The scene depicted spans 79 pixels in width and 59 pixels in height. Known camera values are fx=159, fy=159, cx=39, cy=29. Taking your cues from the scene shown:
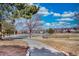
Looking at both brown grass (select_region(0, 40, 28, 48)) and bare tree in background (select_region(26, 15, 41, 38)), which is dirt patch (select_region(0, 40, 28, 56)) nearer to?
brown grass (select_region(0, 40, 28, 48))

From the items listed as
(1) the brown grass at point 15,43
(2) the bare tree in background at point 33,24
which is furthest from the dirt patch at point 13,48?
(2) the bare tree in background at point 33,24

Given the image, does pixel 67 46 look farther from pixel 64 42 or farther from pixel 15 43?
pixel 15 43

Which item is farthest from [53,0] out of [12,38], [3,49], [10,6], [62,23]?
[3,49]

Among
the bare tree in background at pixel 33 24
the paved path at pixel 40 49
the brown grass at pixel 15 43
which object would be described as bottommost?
the paved path at pixel 40 49

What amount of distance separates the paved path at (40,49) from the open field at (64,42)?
0.03 m

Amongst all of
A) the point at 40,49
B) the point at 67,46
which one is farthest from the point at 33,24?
the point at 67,46

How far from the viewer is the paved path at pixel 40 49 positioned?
1.30 meters

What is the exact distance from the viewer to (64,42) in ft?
4.29

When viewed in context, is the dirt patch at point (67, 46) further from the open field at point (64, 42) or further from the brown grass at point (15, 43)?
the brown grass at point (15, 43)

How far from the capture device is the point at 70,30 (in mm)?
1304

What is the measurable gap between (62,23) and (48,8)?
169mm

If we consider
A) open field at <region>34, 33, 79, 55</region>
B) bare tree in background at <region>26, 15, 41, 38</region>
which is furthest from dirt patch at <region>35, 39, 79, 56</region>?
bare tree in background at <region>26, 15, 41, 38</region>

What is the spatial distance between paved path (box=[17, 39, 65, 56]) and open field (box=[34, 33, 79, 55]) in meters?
0.03

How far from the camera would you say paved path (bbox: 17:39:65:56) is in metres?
1.30
